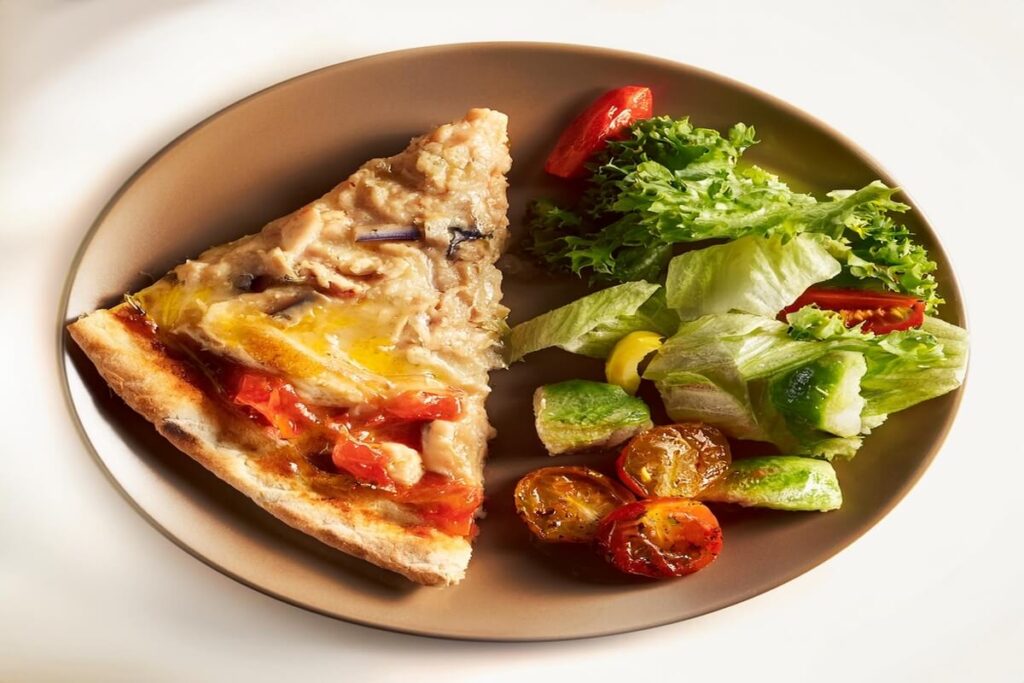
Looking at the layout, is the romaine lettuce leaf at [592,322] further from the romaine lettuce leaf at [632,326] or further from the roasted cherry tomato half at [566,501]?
the roasted cherry tomato half at [566,501]

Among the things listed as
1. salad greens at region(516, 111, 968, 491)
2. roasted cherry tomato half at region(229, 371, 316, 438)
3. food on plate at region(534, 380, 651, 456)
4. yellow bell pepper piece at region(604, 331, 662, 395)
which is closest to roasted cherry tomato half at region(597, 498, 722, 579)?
salad greens at region(516, 111, 968, 491)

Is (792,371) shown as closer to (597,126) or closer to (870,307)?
(870,307)

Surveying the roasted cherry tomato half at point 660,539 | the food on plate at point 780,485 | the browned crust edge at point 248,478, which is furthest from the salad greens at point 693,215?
the browned crust edge at point 248,478

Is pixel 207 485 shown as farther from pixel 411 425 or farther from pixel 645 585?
pixel 645 585

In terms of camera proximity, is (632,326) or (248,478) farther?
(632,326)

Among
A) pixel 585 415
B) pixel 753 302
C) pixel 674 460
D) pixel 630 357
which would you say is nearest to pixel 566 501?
pixel 585 415

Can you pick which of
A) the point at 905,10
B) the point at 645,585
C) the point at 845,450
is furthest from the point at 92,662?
the point at 905,10
